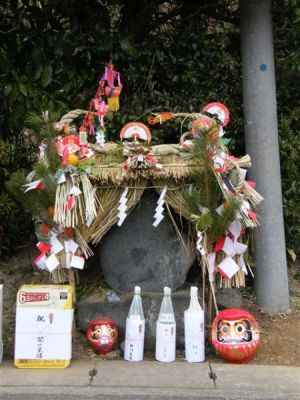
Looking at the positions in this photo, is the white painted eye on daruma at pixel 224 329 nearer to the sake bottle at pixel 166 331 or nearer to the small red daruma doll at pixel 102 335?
the sake bottle at pixel 166 331

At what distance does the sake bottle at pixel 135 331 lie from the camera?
392 centimetres

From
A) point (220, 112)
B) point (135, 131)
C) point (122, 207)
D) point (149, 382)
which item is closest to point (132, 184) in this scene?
point (122, 207)

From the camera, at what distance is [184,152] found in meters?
4.24

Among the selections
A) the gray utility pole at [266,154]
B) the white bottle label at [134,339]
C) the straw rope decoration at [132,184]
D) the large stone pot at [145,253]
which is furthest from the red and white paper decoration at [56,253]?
the gray utility pole at [266,154]

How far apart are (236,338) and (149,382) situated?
→ 0.77 meters

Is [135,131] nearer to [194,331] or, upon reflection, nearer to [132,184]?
[132,184]

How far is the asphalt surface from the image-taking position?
11.0ft

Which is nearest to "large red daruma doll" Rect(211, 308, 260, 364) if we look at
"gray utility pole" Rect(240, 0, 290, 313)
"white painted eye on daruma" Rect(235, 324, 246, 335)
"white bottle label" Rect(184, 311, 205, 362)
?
"white painted eye on daruma" Rect(235, 324, 246, 335)

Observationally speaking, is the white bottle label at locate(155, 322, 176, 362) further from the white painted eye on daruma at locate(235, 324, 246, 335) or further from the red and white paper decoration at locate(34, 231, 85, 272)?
the red and white paper decoration at locate(34, 231, 85, 272)

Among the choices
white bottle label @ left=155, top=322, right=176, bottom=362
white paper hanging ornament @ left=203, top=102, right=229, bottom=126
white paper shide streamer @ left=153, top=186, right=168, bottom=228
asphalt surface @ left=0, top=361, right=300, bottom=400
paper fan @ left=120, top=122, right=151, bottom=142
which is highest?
white paper hanging ornament @ left=203, top=102, right=229, bottom=126

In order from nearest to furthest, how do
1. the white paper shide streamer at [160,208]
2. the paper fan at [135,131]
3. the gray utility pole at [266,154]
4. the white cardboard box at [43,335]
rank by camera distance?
1. the white cardboard box at [43,335]
2. the white paper shide streamer at [160,208]
3. the paper fan at [135,131]
4. the gray utility pole at [266,154]

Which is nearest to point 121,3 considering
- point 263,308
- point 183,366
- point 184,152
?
point 184,152

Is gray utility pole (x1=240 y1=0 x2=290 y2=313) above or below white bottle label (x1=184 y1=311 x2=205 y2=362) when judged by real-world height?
above

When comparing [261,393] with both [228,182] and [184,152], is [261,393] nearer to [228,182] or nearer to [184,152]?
[228,182]
